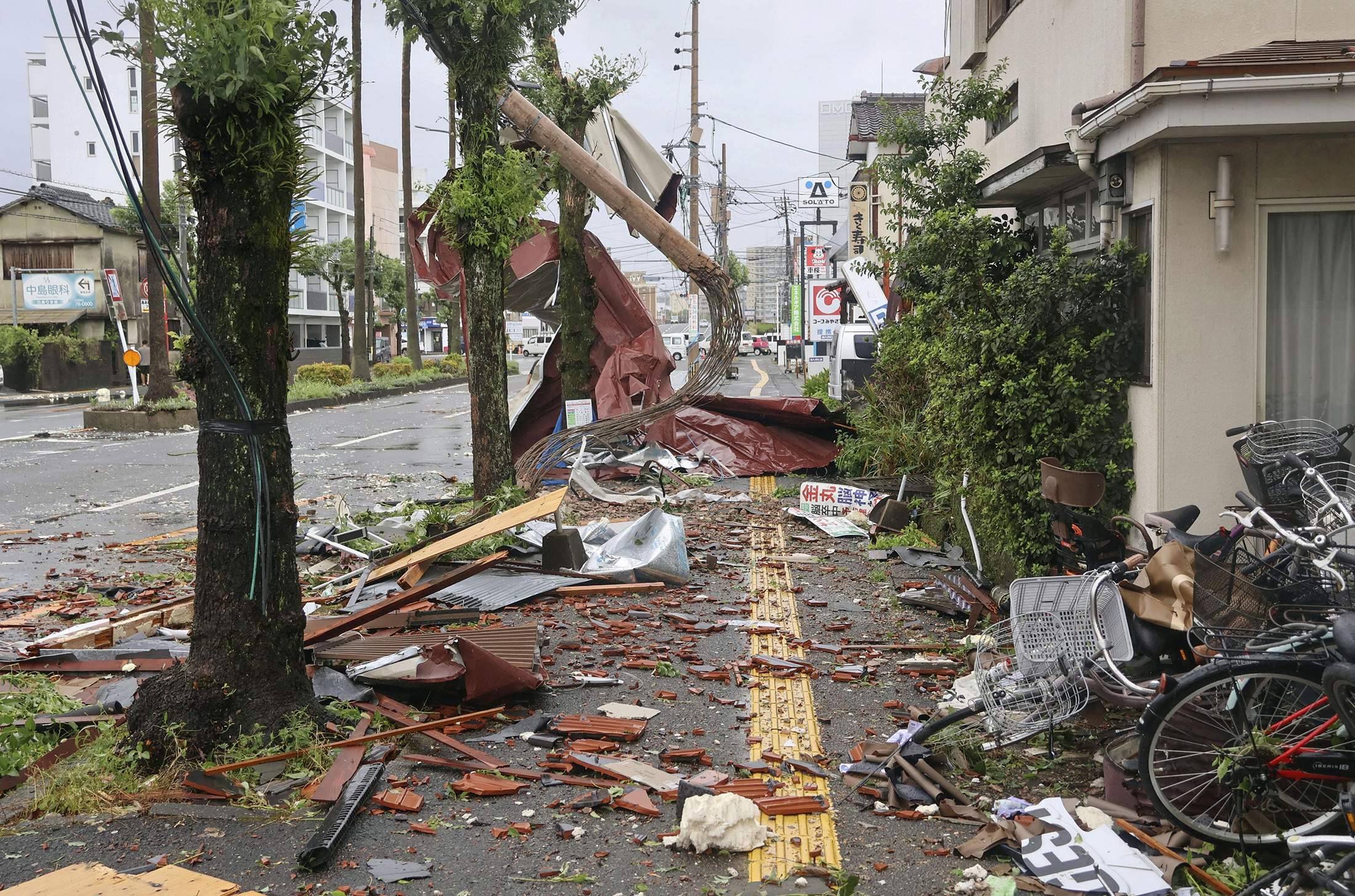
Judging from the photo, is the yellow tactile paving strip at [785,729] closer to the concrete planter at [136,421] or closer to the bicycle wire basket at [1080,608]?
the bicycle wire basket at [1080,608]

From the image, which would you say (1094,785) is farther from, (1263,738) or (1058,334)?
(1058,334)

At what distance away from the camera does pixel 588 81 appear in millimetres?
15781

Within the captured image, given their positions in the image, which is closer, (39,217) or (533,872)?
(533,872)

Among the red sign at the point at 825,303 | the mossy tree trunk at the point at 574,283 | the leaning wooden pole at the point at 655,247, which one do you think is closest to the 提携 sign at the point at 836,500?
the leaning wooden pole at the point at 655,247

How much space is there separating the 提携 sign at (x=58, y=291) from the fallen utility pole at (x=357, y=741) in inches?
1799

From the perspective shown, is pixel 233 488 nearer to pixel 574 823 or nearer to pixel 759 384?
pixel 574 823

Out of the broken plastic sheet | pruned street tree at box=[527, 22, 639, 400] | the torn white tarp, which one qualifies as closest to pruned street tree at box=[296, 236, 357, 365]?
pruned street tree at box=[527, 22, 639, 400]

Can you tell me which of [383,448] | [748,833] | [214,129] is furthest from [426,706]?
[383,448]

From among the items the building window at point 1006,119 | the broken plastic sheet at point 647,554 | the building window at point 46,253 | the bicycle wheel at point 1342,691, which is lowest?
the broken plastic sheet at point 647,554

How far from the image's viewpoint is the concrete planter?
22188 millimetres

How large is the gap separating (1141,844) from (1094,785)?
0.49 metres

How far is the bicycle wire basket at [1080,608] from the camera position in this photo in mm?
4734

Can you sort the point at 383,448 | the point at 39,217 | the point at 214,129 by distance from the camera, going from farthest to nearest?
the point at 39,217 → the point at 383,448 → the point at 214,129

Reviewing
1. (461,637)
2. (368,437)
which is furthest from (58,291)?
(461,637)
